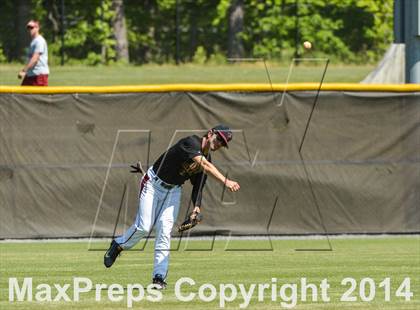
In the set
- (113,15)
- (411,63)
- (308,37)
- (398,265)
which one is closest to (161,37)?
(113,15)

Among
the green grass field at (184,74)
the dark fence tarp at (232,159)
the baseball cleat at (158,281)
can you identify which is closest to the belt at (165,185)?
the baseball cleat at (158,281)

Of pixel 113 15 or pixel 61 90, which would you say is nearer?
pixel 61 90

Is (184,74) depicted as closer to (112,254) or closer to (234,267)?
(234,267)

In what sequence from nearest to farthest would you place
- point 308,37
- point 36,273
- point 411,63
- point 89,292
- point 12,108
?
point 89,292 → point 36,273 → point 12,108 → point 411,63 → point 308,37

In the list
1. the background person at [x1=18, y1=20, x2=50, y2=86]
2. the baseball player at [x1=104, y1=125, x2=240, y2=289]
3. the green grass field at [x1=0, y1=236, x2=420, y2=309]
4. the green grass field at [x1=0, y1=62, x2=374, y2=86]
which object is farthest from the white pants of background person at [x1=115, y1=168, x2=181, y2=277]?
the green grass field at [x1=0, y1=62, x2=374, y2=86]

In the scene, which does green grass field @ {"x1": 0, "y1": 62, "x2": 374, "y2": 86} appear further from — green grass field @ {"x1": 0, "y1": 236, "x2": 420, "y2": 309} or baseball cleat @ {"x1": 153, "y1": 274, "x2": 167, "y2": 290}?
baseball cleat @ {"x1": 153, "y1": 274, "x2": 167, "y2": 290}

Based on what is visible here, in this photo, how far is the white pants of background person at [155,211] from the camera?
10.9 m

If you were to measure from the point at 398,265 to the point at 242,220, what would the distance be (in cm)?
444

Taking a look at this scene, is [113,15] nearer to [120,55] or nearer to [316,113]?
[120,55]

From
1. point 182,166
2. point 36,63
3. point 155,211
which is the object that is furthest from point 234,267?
point 36,63

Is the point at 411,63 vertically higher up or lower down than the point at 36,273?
higher up

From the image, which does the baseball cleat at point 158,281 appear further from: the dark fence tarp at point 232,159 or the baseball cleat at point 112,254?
the dark fence tarp at point 232,159

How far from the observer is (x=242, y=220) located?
16828 mm

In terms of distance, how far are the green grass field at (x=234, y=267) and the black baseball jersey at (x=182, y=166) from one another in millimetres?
1036
